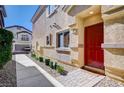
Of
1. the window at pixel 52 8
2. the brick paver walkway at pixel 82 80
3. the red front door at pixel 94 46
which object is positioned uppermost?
the window at pixel 52 8

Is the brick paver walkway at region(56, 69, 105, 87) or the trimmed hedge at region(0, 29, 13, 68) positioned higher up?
the trimmed hedge at region(0, 29, 13, 68)

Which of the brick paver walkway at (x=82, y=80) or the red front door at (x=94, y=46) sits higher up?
the red front door at (x=94, y=46)

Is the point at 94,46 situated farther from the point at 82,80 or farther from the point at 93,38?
the point at 82,80

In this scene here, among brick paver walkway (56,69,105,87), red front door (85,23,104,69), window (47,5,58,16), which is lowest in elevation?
brick paver walkway (56,69,105,87)

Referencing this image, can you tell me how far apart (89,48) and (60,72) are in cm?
185

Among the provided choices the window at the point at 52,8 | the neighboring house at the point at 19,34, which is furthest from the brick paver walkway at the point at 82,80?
the window at the point at 52,8

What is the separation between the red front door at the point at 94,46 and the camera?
7.18 meters

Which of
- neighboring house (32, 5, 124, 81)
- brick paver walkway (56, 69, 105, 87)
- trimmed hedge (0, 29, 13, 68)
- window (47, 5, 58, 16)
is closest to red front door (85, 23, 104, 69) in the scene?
neighboring house (32, 5, 124, 81)

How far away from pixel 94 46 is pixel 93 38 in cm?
38

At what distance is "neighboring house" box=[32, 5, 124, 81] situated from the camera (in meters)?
5.33

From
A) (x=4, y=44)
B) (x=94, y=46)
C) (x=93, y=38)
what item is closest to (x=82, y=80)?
(x=94, y=46)

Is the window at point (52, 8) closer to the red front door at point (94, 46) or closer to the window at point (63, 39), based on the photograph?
the window at point (63, 39)

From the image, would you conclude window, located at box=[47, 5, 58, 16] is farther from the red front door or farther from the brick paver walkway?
the brick paver walkway
